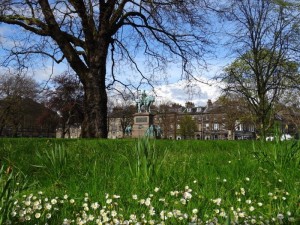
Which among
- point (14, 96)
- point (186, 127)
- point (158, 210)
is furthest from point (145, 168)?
point (186, 127)

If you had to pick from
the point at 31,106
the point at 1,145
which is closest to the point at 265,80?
the point at 1,145

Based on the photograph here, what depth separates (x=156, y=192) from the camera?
3004 mm

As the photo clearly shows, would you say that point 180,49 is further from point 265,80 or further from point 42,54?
point 265,80

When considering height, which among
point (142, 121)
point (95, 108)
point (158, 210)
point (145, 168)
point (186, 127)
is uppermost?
point (186, 127)

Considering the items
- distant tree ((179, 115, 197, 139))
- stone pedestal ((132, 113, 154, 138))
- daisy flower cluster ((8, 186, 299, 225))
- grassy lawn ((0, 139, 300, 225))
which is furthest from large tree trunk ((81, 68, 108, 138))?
distant tree ((179, 115, 197, 139))

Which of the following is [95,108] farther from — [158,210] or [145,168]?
[158,210]

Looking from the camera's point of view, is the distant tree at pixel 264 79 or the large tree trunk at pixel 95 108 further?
the distant tree at pixel 264 79

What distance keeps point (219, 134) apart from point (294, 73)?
7090cm

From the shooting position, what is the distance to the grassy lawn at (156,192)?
2.28 metres

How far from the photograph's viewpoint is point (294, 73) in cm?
2406

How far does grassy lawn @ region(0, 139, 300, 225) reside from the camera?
2277 millimetres

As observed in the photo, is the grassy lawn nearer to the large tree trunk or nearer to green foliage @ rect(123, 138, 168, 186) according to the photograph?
green foliage @ rect(123, 138, 168, 186)

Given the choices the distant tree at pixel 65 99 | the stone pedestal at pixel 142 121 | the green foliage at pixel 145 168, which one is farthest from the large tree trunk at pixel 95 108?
the distant tree at pixel 65 99

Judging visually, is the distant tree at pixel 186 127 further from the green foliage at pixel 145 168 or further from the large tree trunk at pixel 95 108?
the green foliage at pixel 145 168
